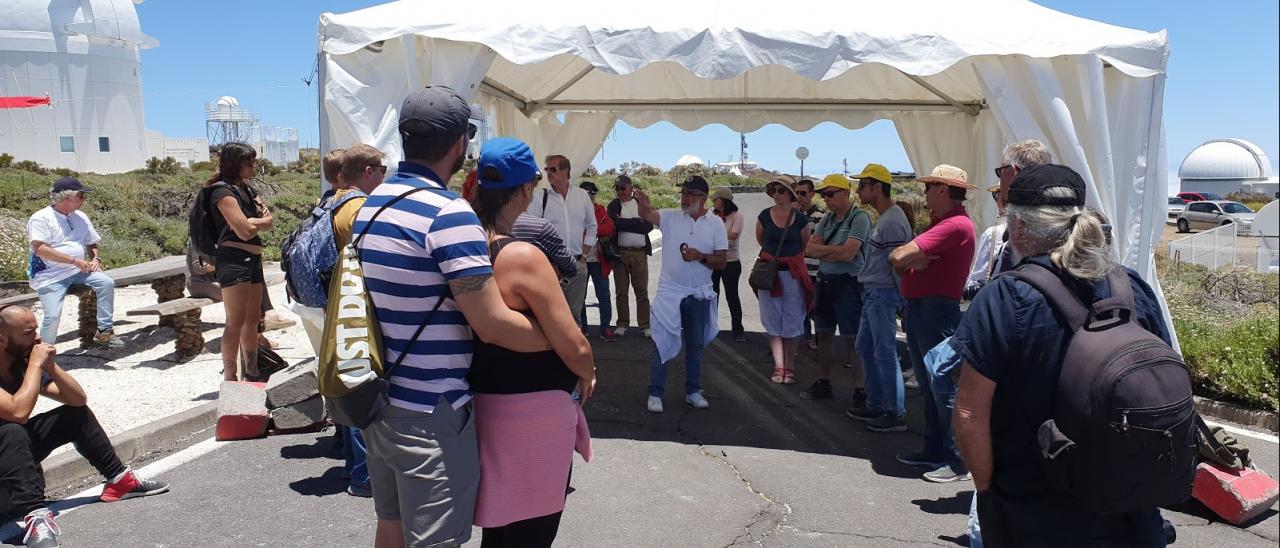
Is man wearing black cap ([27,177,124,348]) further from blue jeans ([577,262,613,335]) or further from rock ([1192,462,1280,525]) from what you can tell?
rock ([1192,462,1280,525])

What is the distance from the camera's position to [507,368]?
94.7 inches

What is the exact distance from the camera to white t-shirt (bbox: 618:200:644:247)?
903 cm

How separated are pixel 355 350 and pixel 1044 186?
70.6 inches

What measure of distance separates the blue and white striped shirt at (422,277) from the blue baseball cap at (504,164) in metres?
0.19

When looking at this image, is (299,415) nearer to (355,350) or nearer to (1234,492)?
(355,350)

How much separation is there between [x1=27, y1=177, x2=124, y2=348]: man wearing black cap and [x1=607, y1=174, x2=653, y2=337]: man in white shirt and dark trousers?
4.60 m

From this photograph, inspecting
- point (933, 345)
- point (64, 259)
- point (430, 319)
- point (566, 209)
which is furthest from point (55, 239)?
point (933, 345)

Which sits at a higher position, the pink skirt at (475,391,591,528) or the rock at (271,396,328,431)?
the pink skirt at (475,391,591,528)

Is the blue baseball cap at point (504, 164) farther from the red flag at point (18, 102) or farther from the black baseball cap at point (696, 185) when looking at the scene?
the red flag at point (18, 102)

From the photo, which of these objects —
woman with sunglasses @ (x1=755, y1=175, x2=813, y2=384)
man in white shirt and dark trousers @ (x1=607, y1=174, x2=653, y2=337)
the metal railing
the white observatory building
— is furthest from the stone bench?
the white observatory building

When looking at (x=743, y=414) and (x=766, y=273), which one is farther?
(x=766, y=273)

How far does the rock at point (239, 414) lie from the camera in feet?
18.4

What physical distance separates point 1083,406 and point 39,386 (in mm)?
4259

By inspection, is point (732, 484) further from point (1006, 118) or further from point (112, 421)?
point (112, 421)
